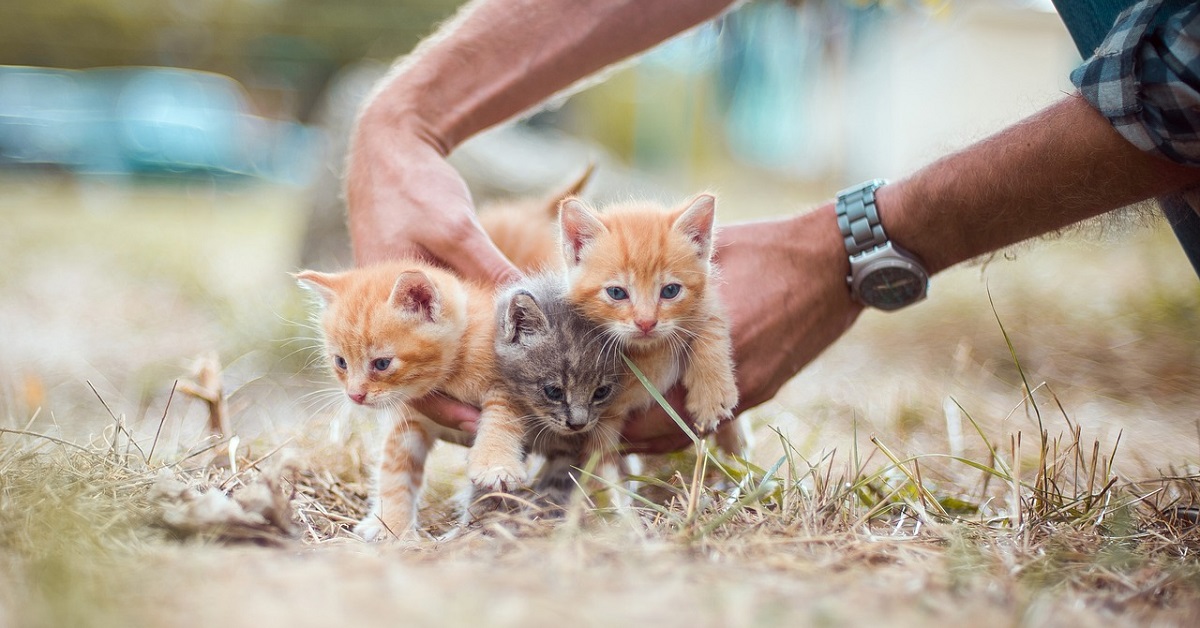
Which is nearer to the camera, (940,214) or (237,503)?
(237,503)

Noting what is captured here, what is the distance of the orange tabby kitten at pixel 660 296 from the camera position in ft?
5.93

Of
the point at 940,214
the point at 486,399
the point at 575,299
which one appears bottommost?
the point at 486,399

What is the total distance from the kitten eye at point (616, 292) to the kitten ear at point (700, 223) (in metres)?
0.20

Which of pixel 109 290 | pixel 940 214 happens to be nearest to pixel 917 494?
pixel 940 214

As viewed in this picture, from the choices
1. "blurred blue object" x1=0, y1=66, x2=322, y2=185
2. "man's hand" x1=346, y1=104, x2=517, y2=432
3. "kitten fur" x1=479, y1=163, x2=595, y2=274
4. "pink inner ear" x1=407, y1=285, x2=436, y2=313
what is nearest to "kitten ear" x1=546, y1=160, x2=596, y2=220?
"kitten fur" x1=479, y1=163, x2=595, y2=274

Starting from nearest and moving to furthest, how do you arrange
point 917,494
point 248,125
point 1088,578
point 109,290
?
point 1088,578 < point 917,494 < point 109,290 < point 248,125

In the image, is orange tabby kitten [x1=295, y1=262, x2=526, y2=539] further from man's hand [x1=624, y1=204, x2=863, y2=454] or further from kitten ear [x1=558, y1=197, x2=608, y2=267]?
man's hand [x1=624, y1=204, x2=863, y2=454]

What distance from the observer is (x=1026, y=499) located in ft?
6.05

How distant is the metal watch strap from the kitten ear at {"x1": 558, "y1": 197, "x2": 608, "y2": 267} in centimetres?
58

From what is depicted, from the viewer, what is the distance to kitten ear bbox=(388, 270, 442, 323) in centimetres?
181

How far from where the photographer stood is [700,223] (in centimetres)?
192

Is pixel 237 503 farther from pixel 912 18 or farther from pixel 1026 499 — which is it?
pixel 912 18

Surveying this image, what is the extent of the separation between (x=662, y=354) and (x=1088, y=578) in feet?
3.09

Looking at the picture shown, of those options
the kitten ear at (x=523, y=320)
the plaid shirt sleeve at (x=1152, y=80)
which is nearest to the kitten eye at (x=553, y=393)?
the kitten ear at (x=523, y=320)
